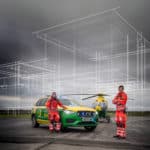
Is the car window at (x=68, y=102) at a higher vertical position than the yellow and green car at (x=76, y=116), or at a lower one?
higher

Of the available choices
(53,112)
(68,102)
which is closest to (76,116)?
(53,112)

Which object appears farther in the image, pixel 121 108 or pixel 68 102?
pixel 68 102

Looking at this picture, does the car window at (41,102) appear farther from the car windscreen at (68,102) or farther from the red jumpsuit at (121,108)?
the red jumpsuit at (121,108)

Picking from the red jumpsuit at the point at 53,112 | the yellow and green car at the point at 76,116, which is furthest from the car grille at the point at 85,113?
the red jumpsuit at the point at 53,112

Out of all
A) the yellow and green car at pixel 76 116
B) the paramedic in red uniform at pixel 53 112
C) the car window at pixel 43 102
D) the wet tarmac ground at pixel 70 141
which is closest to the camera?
the wet tarmac ground at pixel 70 141

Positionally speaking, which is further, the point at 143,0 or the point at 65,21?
the point at 65,21

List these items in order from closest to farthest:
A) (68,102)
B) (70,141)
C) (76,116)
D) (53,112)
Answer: (70,141), (76,116), (53,112), (68,102)

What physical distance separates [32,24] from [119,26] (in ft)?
12.1

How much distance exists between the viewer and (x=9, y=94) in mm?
15875

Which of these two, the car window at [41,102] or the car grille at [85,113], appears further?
the car window at [41,102]

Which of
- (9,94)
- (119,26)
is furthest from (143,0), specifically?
(9,94)

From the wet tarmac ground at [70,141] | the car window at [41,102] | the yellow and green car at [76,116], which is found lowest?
the wet tarmac ground at [70,141]

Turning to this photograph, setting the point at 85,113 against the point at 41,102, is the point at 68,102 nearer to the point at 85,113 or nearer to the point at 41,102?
the point at 85,113

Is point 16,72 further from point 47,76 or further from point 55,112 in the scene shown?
point 55,112
